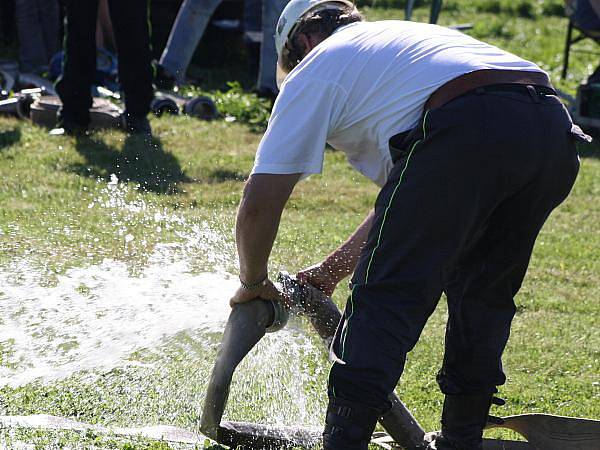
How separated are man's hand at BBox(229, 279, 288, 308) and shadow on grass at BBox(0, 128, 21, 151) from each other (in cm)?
447

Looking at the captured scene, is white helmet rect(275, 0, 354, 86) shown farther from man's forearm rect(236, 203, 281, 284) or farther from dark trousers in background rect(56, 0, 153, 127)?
dark trousers in background rect(56, 0, 153, 127)

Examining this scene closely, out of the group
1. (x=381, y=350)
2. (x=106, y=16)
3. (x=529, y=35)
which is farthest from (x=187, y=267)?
(x=529, y=35)

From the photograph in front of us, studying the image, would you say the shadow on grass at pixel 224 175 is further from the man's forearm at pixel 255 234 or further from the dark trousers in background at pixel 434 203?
the dark trousers in background at pixel 434 203

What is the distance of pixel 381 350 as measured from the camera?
2.75m

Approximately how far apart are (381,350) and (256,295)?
21.8 inches

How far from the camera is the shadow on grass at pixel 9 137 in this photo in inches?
287

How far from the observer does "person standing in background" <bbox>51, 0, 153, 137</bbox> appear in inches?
292

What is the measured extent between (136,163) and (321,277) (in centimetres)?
376

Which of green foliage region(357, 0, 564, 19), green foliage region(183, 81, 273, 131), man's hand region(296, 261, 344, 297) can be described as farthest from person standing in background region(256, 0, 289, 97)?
green foliage region(357, 0, 564, 19)

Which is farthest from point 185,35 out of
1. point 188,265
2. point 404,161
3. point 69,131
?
point 404,161

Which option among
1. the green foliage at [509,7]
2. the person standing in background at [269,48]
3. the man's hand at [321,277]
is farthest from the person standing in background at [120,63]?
the green foliage at [509,7]

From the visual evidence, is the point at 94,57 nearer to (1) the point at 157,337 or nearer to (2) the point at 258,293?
(1) the point at 157,337

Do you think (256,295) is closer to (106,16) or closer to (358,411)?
(358,411)

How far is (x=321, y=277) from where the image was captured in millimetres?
3451
